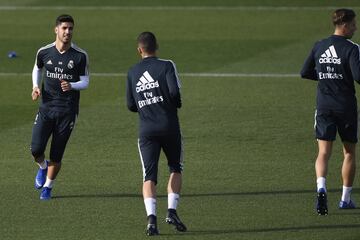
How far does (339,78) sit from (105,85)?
1101 centimetres

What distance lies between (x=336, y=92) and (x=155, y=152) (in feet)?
8.27

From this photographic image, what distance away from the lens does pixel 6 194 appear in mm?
15523

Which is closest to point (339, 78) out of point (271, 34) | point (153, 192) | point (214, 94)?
point (153, 192)

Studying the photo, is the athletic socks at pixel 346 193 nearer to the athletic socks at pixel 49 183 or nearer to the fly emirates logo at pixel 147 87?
the fly emirates logo at pixel 147 87

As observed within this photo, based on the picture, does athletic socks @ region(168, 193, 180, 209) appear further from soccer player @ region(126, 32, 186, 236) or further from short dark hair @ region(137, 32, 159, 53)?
short dark hair @ region(137, 32, 159, 53)

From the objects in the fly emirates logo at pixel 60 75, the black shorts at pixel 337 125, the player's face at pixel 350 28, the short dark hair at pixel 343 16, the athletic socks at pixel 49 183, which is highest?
the short dark hair at pixel 343 16

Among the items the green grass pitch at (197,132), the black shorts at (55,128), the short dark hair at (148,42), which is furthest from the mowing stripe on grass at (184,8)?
the short dark hair at (148,42)

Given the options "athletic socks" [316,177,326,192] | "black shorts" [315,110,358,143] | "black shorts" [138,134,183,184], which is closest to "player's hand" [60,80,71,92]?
"black shorts" [138,134,183,184]

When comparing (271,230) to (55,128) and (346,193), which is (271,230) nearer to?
(346,193)

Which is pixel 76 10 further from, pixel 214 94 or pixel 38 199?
pixel 38 199

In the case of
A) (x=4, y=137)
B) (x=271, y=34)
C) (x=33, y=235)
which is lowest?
(x=33, y=235)

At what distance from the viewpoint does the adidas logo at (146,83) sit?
13.3 m

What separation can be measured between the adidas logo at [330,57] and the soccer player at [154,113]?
2088 millimetres

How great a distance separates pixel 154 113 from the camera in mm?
13383
